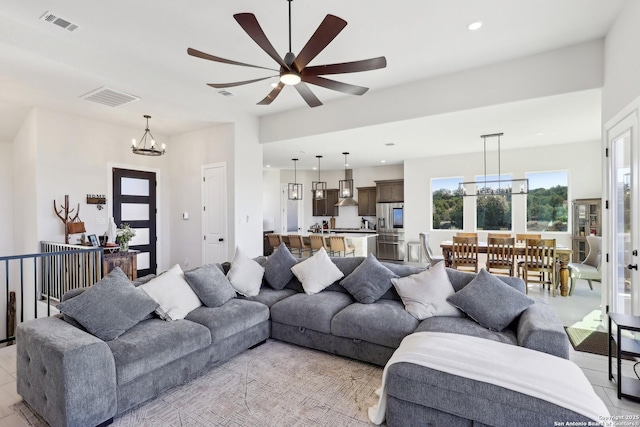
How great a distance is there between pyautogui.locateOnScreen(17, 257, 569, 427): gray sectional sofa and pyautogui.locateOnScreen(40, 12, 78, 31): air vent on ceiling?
284cm

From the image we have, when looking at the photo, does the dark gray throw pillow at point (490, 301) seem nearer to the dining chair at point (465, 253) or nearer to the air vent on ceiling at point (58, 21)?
the dining chair at point (465, 253)

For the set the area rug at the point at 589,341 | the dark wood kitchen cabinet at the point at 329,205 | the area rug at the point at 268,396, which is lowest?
the area rug at the point at 268,396

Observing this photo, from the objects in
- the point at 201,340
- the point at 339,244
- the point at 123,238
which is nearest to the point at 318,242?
the point at 339,244

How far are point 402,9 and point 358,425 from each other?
349 cm

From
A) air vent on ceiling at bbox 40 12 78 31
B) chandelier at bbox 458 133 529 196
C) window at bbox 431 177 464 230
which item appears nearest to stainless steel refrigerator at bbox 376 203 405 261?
window at bbox 431 177 464 230

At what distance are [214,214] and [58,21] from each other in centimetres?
349

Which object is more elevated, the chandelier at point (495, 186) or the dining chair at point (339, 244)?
the chandelier at point (495, 186)

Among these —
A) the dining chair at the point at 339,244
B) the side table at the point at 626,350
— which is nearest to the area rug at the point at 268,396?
the side table at the point at 626,350

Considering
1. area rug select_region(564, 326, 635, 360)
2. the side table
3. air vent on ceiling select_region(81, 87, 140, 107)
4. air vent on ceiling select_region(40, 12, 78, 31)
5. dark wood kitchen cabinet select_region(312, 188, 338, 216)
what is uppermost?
air vent on ceiling select_region(40, 12, 78, 31)

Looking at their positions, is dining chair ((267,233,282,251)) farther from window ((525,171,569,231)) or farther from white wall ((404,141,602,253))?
window ((525,171,569,231))

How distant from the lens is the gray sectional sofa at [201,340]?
1942 millimetres

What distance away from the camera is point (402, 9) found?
3.03 metres

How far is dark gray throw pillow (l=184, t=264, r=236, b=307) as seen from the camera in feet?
10.4

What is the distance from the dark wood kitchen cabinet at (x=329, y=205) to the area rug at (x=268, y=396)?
778cm
